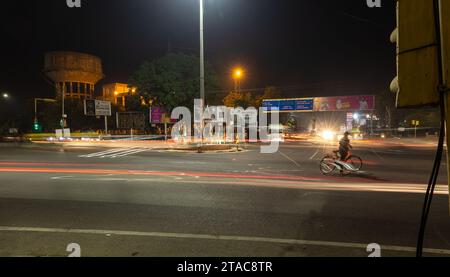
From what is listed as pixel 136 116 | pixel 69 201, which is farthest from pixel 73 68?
pixel 69 201

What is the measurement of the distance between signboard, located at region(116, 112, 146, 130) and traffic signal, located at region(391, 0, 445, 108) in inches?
1801

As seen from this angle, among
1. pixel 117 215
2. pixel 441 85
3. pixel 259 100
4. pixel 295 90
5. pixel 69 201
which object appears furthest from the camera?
pixel 295 90

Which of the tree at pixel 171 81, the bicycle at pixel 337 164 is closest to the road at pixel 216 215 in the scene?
the bicycle at pixel 337 164

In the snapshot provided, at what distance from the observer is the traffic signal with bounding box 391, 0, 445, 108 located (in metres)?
2.32

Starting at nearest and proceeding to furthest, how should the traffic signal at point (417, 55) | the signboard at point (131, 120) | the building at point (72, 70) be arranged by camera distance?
the traffic signal at point (417, 55)
the signboard at point (131, 120)
the building at point (72, 70)

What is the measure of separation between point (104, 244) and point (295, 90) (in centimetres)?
Answer: 5041

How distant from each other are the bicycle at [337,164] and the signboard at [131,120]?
119 ft

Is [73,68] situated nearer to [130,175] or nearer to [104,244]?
[130,175]

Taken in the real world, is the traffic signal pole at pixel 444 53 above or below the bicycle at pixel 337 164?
above

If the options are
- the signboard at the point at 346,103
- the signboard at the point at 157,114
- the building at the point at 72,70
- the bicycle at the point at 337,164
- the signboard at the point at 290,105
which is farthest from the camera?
the building at the point at 72,70

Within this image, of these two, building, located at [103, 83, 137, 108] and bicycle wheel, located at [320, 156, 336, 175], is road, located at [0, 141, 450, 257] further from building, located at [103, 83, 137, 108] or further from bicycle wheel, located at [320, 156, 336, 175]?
building, located at [103, 83, 137, 108]

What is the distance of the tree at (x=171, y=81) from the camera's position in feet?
116

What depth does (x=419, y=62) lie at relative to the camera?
239cm

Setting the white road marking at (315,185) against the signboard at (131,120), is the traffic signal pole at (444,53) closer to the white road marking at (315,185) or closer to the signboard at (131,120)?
the white road marking at (315,185)
